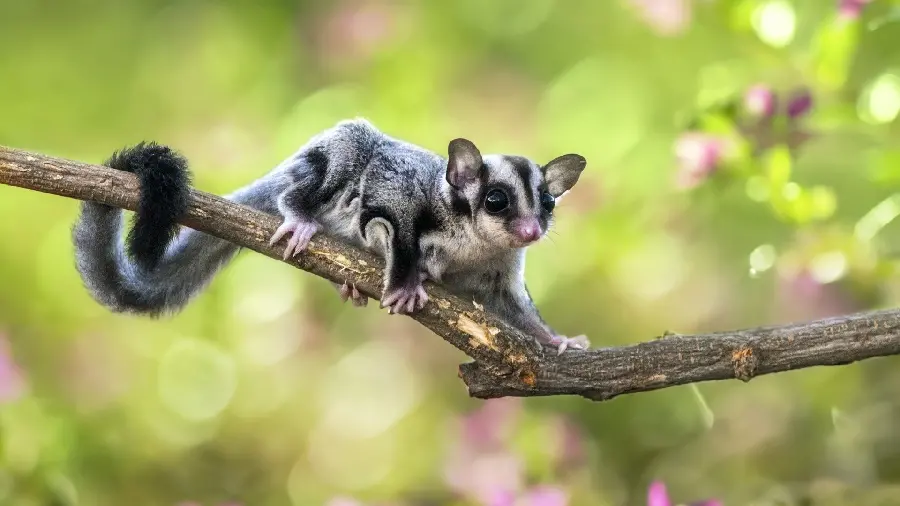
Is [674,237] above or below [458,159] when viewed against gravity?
above

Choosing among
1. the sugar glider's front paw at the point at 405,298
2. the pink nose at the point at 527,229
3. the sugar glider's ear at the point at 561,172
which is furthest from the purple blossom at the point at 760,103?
the sugar glider's front paw at the point at 405,298

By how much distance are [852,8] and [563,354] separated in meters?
1.15

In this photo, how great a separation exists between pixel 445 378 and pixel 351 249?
5.51 ft

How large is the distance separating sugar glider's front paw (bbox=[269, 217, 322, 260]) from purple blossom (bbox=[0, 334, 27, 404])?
70.8 inches

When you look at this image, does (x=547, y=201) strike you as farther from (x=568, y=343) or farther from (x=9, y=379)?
(x=9, y=379)

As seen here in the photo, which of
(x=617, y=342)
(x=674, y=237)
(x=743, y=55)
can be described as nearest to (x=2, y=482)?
(x=617, y=342)

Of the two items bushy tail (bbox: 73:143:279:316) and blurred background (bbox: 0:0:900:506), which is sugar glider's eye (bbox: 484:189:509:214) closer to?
bushy tail (bbox: 73:143:279:316)

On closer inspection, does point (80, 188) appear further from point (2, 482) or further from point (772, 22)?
point (772, 22)

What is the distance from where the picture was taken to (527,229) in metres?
2.03

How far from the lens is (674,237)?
145 inches

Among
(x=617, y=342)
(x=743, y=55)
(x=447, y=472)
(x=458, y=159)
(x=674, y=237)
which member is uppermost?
(x=743, y=55)

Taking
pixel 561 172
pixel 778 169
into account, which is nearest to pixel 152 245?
pixel 561 172

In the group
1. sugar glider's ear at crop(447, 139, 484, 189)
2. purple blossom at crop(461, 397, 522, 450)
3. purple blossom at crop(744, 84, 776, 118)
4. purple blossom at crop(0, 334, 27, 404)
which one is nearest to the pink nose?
sugar glider's ear at crop(447, 139, 484, 189)

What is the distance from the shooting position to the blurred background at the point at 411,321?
3254mm
